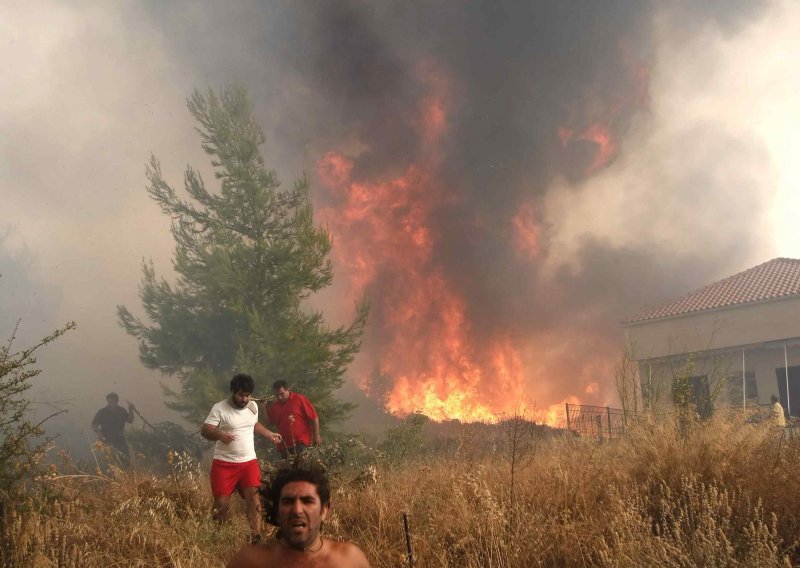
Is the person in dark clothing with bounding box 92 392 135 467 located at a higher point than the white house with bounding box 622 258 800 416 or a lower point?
lower

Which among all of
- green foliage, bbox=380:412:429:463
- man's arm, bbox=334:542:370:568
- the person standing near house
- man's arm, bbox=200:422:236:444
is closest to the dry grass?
man's arm, bbox=200:422:236:444

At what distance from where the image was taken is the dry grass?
14.3 feet

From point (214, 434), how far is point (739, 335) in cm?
2306

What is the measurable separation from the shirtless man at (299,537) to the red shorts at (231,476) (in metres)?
3.42

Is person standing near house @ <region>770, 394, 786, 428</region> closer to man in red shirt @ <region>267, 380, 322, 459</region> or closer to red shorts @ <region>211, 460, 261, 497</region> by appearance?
man in red shirt @ <region>267, 380, 322, 459</region>

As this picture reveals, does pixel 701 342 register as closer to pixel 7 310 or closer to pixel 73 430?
pixel 73 430

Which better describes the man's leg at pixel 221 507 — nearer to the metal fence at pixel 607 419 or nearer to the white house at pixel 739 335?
the metal fence at pixel 607 419

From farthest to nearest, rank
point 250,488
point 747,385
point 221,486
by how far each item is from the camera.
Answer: point 747,385, point 250,488, point 221,486

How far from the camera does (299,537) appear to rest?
8.34 feet

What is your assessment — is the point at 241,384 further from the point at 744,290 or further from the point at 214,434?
the point at 744,290

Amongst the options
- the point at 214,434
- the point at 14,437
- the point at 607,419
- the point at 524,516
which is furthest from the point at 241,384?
the point at 607,419

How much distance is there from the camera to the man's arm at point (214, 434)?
5742mm

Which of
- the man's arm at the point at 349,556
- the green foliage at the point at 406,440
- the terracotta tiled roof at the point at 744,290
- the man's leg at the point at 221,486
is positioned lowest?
the green foliage at the point at 406,440

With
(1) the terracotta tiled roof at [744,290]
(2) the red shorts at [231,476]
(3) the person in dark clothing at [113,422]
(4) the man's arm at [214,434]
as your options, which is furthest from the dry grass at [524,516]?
(1) the terracotta tiled roof at [744,290]
